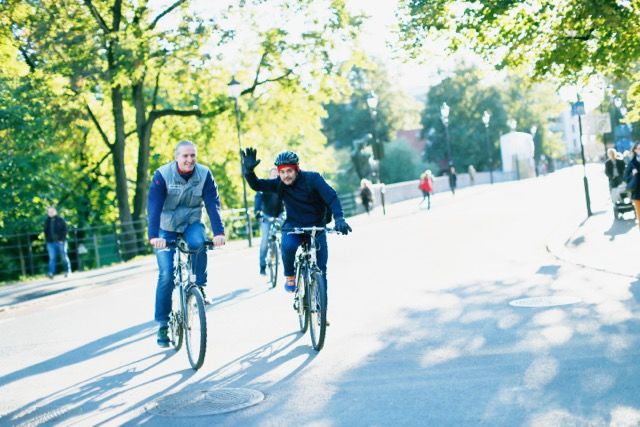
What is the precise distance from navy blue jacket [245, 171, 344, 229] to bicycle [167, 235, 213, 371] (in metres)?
0.98

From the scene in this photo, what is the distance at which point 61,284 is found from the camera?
1981 cm

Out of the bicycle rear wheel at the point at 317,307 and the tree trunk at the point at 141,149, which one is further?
the tree trunk at the point at 141,149

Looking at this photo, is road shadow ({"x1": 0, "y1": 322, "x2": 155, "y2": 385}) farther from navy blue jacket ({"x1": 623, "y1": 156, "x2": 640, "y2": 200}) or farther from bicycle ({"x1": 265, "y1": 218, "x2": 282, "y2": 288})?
navy blue jacket ({"x1": 623, "y1": 156, "x2": 640, "y2": 200})

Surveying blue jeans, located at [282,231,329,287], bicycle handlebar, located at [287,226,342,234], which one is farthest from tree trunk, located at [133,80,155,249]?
bicycle handlebar, located at [287,226,342,234]

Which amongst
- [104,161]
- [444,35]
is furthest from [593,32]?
[104,161]

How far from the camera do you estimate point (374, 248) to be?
20719 millimetres

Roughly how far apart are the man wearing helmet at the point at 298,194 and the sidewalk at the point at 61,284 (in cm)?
817

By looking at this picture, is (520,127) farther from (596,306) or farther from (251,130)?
(596,306)

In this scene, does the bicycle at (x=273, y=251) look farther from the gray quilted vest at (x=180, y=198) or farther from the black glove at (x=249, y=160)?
the gray quilted vest at (x=180, y=198)

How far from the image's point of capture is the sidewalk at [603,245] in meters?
12.7

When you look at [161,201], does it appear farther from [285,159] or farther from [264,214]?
[264,214]

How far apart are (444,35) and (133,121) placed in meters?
19.7

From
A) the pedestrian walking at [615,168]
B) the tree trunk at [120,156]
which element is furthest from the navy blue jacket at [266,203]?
the tree trunk at [120,156]

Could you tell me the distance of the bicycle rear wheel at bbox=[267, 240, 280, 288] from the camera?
13969 millimetres
